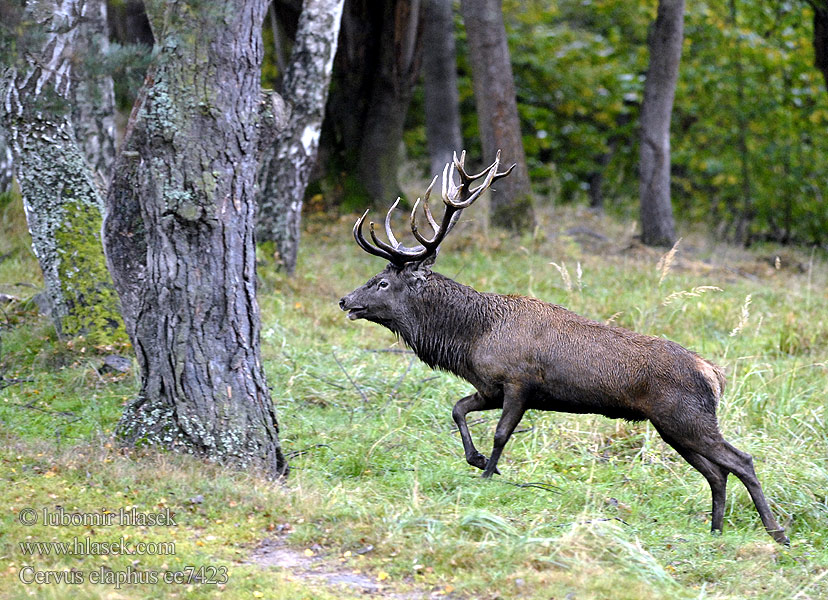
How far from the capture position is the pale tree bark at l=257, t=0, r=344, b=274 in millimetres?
12086

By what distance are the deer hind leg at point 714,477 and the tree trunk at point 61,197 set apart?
207 inches

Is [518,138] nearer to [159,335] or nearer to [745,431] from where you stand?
[745,431]

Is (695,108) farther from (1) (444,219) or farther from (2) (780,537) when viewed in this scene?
(2) (780,537)

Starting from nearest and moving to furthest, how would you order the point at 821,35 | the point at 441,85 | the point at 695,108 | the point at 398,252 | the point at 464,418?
the point at 464,418, the point at 398,252, the point at 821,35, the point at 441,85, the point at 695,108

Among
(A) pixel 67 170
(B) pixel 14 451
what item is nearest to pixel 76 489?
(B) pixel 14 451

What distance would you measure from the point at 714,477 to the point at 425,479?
206cm

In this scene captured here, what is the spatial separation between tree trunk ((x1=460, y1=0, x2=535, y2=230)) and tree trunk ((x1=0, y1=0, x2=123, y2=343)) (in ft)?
23.8

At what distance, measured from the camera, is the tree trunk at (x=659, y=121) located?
50.6 feet

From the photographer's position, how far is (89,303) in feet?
29.5

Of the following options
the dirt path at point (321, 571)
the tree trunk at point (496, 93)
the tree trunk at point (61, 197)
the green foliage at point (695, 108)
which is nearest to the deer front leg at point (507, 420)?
the dirt path at point (321, 571)

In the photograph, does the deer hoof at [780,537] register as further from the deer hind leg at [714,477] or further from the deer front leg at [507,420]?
the deer front leg at [507,420]

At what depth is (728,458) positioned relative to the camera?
22.3 feet

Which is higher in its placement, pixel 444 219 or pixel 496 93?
pixel 496 93

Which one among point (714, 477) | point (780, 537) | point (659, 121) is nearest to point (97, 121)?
point (714, 477)
